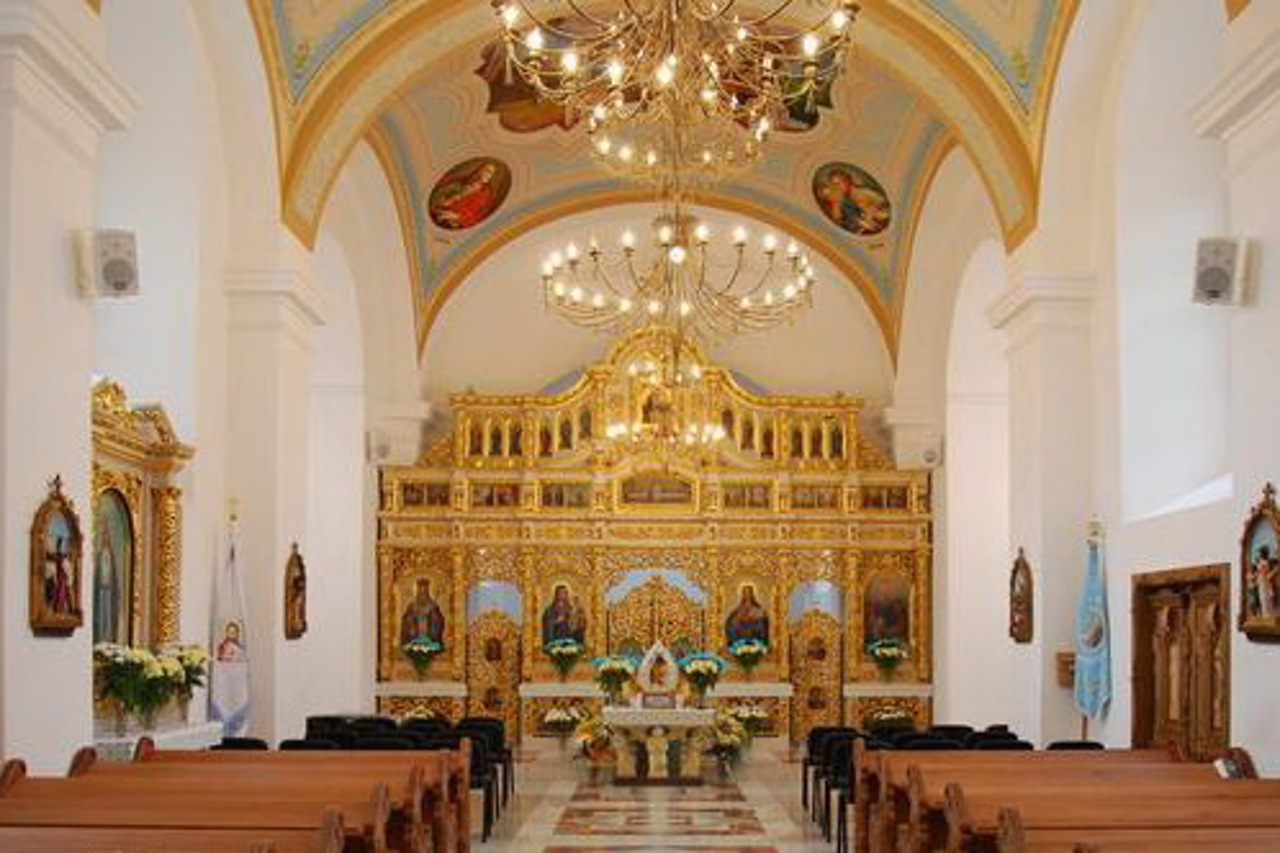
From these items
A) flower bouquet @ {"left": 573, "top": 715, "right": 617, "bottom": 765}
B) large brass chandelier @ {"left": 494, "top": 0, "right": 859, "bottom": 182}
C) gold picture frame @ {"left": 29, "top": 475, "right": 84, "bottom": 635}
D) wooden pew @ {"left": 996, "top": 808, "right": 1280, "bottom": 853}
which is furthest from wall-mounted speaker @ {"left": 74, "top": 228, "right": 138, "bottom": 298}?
flower bouquet @ {"left": 573, "top": 715, "right": 617, "bottom": 765}

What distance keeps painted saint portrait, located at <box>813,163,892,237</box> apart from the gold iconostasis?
1.98m

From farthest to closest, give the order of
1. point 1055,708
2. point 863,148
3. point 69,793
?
point 863,148 → point 1055,708 → point 69,793

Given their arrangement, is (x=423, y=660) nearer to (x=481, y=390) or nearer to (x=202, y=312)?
(x=481, y=390)

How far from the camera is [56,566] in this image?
27.6 ft

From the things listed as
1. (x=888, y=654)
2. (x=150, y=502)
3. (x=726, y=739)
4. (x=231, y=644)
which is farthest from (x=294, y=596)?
(x=888, y=654)

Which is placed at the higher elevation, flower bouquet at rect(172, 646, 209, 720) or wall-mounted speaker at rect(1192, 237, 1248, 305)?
wall-mounted speaker at rect(1192, 237, 1248, 305)

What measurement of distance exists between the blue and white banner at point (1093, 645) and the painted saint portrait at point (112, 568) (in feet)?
21.1

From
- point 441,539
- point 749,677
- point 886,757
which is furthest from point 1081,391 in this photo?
point 441,539

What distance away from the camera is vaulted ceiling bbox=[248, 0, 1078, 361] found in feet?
43.7

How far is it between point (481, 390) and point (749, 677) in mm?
4471

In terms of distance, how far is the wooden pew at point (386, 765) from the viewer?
30.7ft

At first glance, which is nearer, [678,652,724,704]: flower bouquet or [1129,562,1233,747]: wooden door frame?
[1129,562,1233,747]: wooden door frame

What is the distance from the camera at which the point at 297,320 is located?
13828 millimetres

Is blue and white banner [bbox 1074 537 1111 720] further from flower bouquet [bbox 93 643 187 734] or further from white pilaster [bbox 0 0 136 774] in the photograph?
white pilaster [bbox 0 0 136 774]
